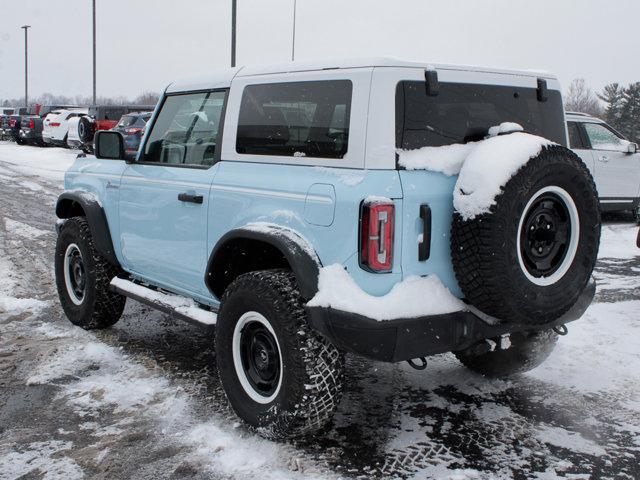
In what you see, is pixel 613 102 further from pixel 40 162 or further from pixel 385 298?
pixel 385 298

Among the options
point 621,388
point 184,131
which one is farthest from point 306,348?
point 621,388

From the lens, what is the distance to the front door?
4.14 m

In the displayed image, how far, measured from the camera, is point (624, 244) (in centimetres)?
970

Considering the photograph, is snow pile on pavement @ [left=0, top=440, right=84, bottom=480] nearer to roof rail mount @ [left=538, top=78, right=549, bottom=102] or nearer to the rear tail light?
the rear tail light

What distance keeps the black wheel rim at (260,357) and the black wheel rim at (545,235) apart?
1.36 meters

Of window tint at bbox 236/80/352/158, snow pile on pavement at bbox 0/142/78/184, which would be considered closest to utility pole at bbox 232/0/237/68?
snow pile on pavement at bbox 0/142/78/184

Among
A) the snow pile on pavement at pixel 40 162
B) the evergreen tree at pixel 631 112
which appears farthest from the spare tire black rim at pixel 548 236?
the evergreen tree at pixel 631 112

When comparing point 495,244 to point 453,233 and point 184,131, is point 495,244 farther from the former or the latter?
point 184,131

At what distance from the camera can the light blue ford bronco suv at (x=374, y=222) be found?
3.07 metres

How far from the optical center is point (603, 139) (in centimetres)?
1139

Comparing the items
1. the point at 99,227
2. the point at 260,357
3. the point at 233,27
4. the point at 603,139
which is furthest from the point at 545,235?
the point at 233,27

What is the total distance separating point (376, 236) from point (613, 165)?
375 inches

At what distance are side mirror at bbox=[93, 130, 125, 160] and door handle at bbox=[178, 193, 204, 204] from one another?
0.98 m

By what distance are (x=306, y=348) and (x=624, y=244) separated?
7851 millimetres
